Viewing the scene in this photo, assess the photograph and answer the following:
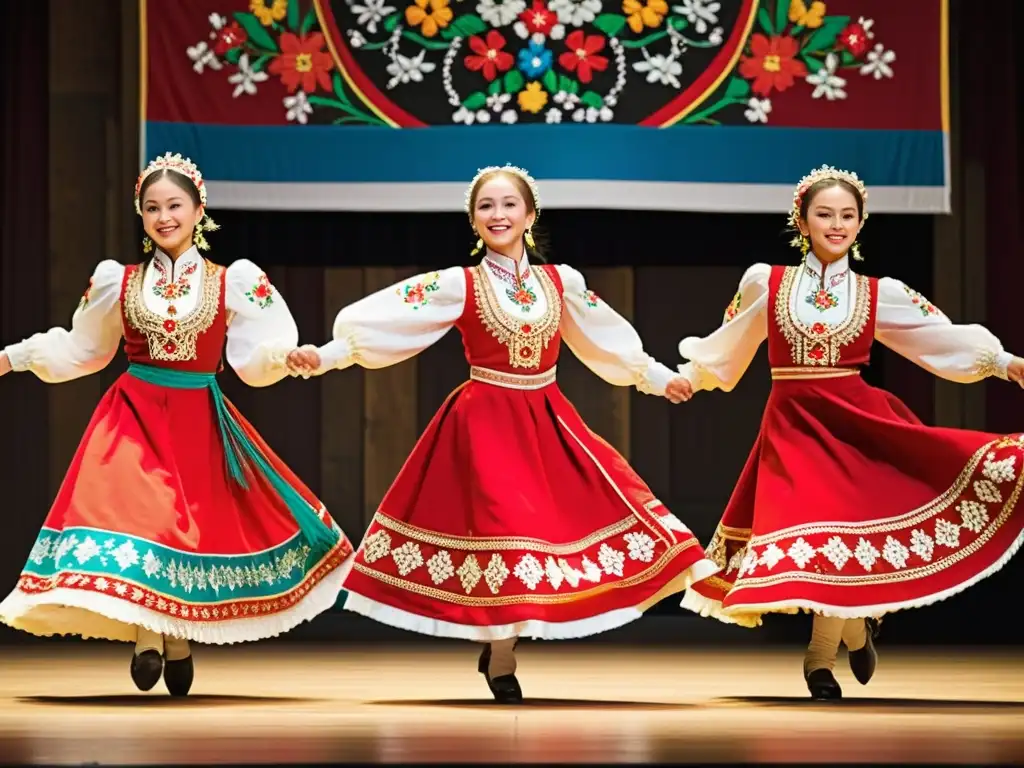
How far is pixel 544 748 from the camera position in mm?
3229

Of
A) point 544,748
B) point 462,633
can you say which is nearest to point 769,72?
point 462,633

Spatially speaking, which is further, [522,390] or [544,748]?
[522,390]

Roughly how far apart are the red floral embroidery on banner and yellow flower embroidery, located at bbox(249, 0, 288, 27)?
1.36 meters

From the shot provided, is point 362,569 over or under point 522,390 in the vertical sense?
under

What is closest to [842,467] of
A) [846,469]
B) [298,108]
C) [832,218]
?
[846,469]

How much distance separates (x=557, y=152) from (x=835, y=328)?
1395 mm

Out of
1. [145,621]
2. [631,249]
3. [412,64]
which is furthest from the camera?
[631,249]

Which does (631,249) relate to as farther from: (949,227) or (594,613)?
(594,613)

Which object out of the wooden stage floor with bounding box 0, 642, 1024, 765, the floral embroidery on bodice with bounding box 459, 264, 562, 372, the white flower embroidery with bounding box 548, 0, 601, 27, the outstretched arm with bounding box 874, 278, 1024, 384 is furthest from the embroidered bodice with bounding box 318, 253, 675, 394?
the white flower embroidery with bounding box 548, 0, 601, 27

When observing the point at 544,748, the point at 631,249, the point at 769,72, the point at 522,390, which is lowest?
the point at 544,748

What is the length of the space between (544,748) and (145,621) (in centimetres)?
113

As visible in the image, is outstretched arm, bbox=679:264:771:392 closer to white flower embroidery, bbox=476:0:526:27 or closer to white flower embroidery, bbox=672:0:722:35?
white flower embroidery, bbox=672:0:722:35

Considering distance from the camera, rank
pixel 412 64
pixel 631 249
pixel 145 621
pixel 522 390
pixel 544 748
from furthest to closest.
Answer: pixel 631 249, pixel 412 64, pixel 522 390, pixel 145 621, pixel 544 748

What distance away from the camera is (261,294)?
14.5 feet
